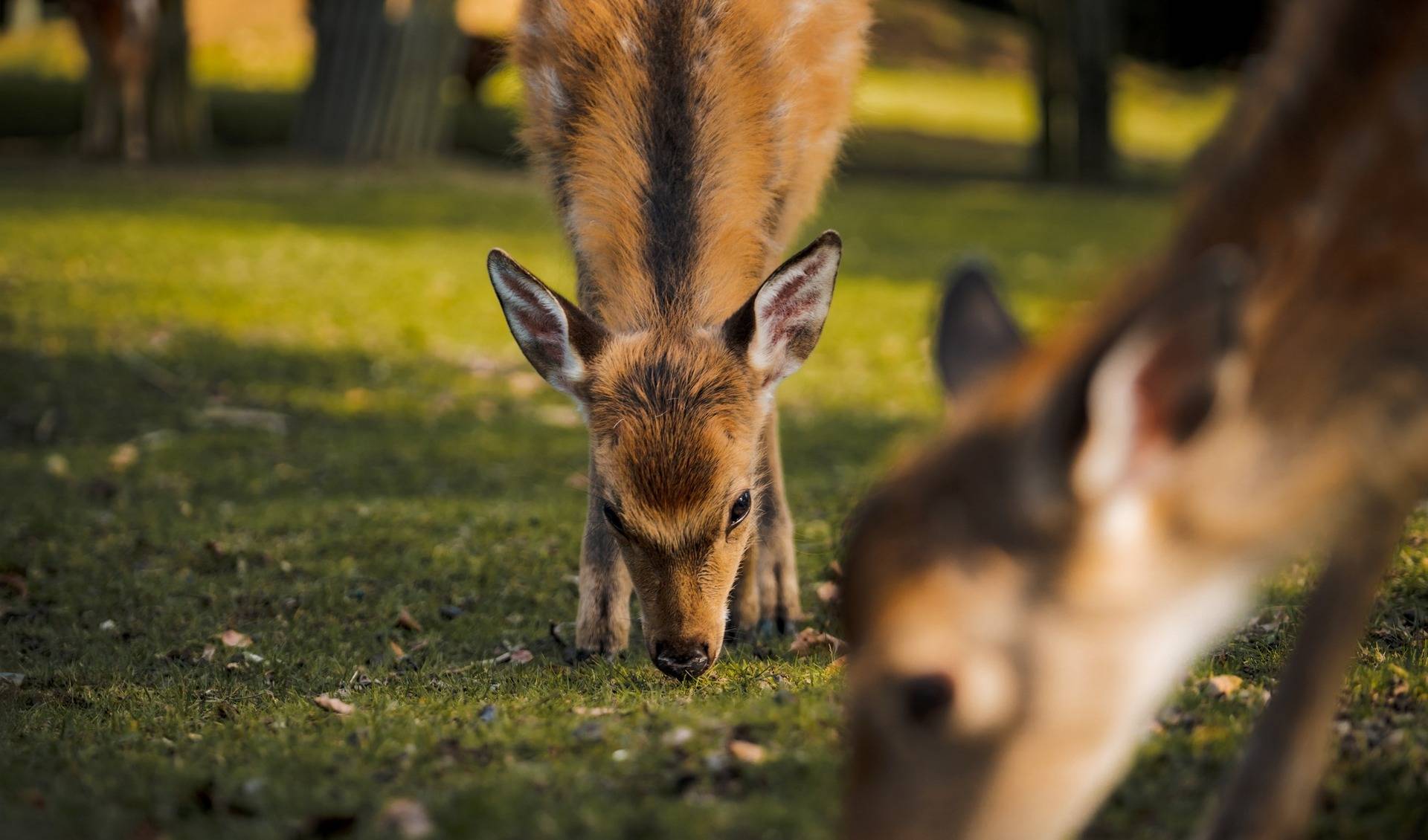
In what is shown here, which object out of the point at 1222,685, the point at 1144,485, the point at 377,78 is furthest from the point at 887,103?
the point at 1144,485

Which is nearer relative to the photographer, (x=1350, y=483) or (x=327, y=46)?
(x=1350, y=483)

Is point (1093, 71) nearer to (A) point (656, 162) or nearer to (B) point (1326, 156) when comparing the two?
(A) point (656, 162)

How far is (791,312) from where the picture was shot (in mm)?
5391

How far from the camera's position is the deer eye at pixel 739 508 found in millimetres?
4988

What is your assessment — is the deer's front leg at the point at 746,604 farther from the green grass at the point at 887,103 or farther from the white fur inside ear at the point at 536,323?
the green grass at the point at 887,103

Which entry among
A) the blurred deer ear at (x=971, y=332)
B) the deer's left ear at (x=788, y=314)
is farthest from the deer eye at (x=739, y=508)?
the blurred deer ear at (x=971, y=332)

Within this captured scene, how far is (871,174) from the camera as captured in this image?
2364 cm

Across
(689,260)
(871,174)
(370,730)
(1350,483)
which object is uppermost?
(1350,483)

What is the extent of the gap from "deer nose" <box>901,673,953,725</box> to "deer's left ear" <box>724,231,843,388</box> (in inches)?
95.9

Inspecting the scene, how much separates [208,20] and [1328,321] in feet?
104

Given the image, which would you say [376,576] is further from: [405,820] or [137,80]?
[137,80]

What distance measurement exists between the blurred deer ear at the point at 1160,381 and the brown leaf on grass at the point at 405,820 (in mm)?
1907

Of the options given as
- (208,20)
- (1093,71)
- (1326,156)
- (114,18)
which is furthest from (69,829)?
(208,20)

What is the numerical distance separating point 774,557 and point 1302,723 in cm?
→ 303
